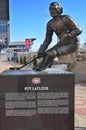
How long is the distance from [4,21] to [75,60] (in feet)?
214

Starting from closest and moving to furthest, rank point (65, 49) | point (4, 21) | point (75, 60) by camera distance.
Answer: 1. point (65, 49)
2. point (75, 60)
3. point (4, 21)

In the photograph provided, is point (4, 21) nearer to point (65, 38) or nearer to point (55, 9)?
point (55, 9)

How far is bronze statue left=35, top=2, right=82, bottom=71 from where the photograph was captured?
20.5 ft

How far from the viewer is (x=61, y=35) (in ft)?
21.2

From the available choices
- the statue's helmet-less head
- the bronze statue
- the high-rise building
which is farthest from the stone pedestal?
the high-rise building

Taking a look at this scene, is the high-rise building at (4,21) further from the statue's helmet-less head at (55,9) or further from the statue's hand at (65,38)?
the statue's hand at (65,38)

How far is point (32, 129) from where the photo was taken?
583cm

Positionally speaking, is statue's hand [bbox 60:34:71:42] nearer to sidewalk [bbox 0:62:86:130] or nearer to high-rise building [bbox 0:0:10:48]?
sidewalk [bbox 0:62:86:130]

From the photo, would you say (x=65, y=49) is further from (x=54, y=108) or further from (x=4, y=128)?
(x=4, y=128)

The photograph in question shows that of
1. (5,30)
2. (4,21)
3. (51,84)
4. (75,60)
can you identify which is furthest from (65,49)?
(5,30)

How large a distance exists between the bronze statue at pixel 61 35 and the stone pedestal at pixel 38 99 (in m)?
0.62

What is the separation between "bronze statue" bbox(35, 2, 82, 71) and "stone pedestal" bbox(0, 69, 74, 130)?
0.62 m

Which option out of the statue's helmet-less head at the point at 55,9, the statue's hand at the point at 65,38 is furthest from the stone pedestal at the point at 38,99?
the statue's helmet-less head at the point at 55,9

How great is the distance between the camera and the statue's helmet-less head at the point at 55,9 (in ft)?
20.7
